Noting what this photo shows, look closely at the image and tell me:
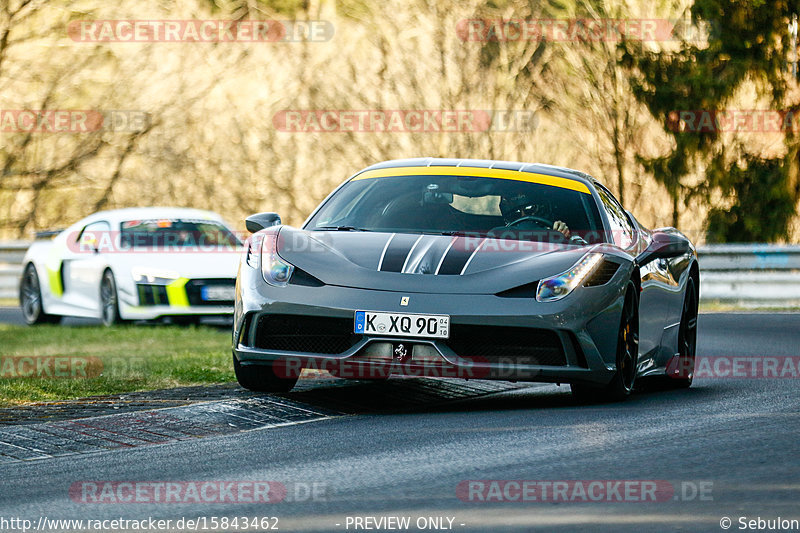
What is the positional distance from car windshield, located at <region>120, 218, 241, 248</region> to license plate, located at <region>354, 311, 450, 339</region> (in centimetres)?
900

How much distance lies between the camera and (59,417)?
7.19 m

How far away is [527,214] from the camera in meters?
8.23

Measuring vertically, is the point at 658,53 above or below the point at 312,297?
above

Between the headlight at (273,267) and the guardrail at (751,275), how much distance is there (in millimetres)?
12362

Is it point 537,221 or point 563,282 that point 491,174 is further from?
point 563,282

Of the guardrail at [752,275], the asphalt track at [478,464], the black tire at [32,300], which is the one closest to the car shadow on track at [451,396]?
the asphalt track at [478,464]

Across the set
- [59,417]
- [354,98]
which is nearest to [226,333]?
[59,417]

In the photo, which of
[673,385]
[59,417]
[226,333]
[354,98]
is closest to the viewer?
[59,417]

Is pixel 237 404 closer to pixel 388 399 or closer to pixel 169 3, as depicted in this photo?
pixel 388 399


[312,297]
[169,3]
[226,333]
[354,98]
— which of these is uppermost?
[169,3]

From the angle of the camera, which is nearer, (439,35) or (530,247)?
(530,247)

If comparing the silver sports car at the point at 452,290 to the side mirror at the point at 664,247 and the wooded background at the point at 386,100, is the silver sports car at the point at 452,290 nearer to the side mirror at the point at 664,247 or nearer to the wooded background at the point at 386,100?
the side mirror at the point at 664,247

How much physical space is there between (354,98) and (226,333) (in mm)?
Answer: 16981

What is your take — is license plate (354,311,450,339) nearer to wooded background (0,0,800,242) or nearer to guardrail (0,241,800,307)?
guardrail (0,241,800,307)
